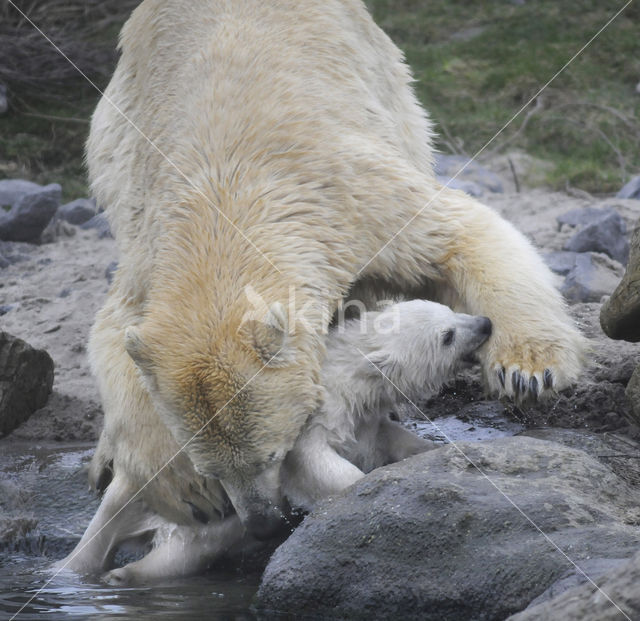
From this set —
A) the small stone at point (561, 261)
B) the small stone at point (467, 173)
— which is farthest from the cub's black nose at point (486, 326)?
the small stone at point (467, 173)

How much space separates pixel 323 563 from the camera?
12.2 feet

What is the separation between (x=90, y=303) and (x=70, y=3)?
545cm

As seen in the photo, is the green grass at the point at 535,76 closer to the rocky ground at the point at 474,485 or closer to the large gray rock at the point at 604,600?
the rocky ground at the point at 474,485

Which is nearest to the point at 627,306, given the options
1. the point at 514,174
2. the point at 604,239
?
the point at 604,239

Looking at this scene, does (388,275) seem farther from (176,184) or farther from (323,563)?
(323,563)

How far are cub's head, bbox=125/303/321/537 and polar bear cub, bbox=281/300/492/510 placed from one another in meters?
0.40

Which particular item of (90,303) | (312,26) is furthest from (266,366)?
(90,303)

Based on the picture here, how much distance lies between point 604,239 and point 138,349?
445 centimetres

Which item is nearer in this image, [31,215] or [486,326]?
[486,326]

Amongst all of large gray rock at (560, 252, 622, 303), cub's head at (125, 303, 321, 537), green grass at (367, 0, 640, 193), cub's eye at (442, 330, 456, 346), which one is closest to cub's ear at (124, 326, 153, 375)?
cub's head at (125, 303, 321, 537)

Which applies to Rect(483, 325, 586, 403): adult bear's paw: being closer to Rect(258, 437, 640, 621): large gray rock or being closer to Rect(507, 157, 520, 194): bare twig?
Rect(258, 437, 640, 621): large gray rock

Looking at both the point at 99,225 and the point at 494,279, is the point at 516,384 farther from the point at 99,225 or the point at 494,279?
the point at 99,225

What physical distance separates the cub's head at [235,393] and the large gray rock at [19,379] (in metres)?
1.95

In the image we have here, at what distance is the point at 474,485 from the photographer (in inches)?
147
